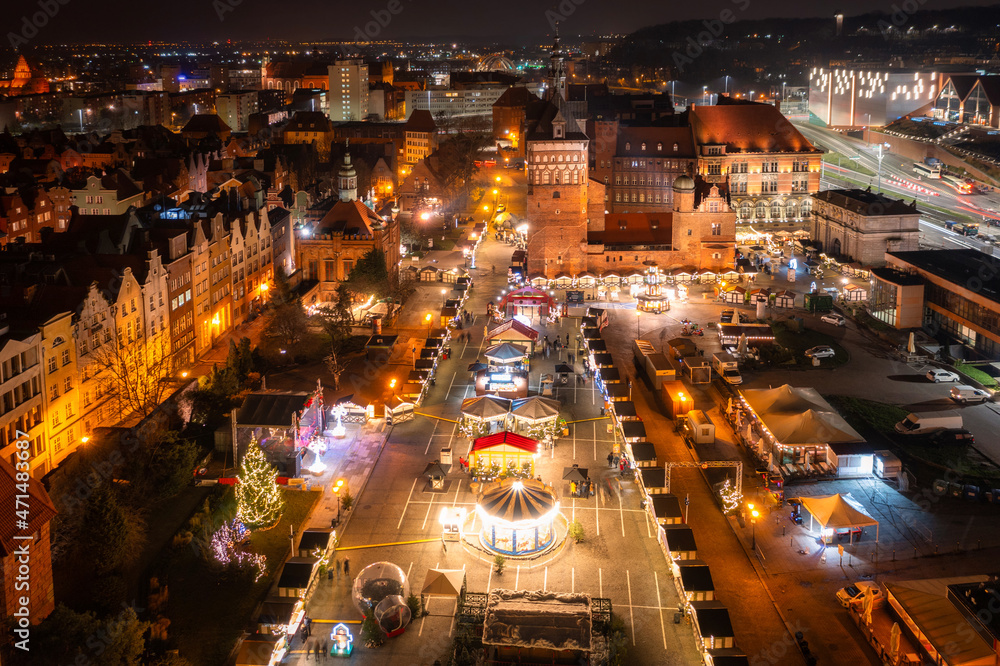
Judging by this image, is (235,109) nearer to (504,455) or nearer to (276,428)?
(276,428)

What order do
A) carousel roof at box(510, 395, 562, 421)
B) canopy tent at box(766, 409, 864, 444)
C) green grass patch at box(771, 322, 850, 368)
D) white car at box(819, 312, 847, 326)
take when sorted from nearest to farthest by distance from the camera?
canopy tent at box(766, 409, 864, 444), carousel roof at box(510, 395, 562, 421), green grass patch at box(771, 322, 850, 368), white car at box(819, 312, 847, 326)

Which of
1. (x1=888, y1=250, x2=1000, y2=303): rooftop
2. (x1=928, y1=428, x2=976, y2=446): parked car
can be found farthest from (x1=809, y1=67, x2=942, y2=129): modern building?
(x1=928, y1=428, x2=976, y2=446): parked car

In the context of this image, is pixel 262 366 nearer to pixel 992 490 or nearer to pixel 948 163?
pixel 992 490

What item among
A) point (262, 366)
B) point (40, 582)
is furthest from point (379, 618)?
point (262, 366)

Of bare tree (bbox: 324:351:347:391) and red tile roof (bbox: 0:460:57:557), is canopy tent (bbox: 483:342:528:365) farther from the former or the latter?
red tile roof (bbox: 0:460:57:557)

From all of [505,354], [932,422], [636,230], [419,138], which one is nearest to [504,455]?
[505,354]

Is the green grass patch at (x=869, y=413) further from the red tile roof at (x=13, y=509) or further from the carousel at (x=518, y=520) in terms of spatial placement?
the red tile roof at (x=13, y=509)
